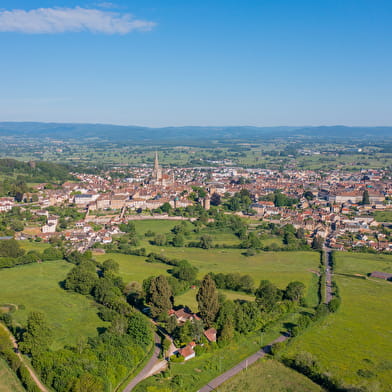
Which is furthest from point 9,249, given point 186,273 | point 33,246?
point 186,273

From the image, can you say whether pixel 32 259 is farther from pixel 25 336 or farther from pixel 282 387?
pixel 282 387

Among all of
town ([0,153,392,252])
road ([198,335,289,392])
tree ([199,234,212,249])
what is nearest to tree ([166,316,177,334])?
road ([198,335,289,392])

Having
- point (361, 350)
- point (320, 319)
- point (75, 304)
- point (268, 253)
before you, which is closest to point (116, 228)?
point (268, 253)

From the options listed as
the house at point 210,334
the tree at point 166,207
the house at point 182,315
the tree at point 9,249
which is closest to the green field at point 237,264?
the tree at point 9,249

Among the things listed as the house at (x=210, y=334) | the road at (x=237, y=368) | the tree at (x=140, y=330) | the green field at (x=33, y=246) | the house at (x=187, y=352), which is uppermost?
the tree at (x=140, y=330)

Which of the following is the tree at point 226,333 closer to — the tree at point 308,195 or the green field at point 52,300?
the green field at point 52,300
